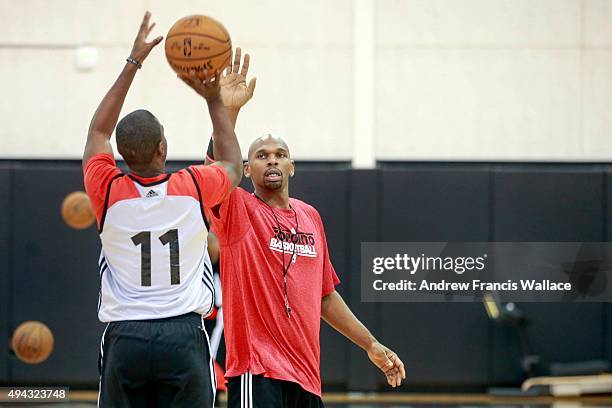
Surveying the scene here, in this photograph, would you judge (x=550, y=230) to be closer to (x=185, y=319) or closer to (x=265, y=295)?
(x=265, y=295)

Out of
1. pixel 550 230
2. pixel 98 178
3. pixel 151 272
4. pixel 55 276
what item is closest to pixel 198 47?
pixel 98 178

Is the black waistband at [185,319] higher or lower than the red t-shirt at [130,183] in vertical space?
lower

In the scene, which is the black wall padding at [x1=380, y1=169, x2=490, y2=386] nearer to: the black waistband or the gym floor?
the gym floor

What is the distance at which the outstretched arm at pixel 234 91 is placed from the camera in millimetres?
3926

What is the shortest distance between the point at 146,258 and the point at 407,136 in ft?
23.7

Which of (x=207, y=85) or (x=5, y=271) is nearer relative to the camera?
(x=207, y=85)

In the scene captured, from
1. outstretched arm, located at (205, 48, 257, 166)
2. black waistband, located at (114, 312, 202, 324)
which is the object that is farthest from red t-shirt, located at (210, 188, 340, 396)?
black waistband, located at (114, 312, 202, 324)

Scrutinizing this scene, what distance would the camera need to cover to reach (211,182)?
360 centimetres

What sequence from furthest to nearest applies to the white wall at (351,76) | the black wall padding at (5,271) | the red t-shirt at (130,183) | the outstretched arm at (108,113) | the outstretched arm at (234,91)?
the white wall at (351,76)
the black wall padding at (5,271)
the outstretched arm at (234,91)
the outstretched arm at (108,113)
the red t-shirt at (130,183)

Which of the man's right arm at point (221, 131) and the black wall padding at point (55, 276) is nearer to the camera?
the man's right arm at point (221, 131)

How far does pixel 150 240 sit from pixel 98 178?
0.33m

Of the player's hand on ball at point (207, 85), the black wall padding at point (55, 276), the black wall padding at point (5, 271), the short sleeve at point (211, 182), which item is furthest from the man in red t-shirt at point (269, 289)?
the black wall padding at point (5, 271)

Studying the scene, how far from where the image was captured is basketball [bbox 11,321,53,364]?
30.6 feet

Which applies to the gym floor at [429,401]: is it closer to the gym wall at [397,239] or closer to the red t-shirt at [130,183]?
the gym wall at [397,239]
